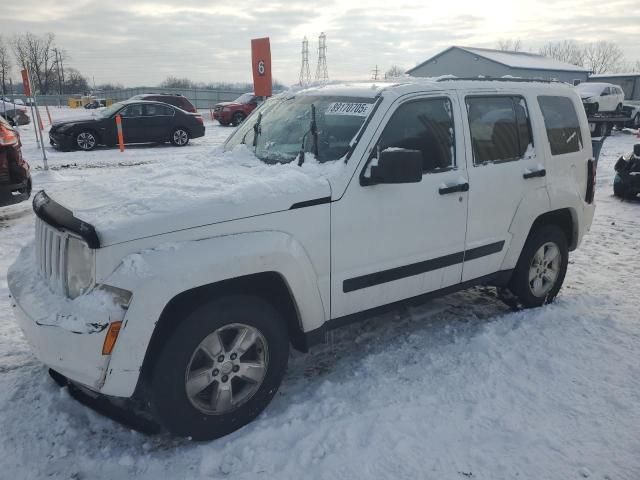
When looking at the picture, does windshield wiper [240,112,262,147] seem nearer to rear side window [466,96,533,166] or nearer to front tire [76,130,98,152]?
rear side window [466,96,533,166]

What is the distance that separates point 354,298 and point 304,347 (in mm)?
458

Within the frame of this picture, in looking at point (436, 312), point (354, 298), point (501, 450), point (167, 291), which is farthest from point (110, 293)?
point (436, 312)

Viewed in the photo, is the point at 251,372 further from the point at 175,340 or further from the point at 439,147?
the point at 439,147

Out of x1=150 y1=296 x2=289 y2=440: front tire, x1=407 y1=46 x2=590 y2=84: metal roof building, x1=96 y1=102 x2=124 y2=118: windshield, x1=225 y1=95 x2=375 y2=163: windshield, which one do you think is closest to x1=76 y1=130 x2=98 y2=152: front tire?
x1=96 y1=102 x2=124 y2=118: windshield

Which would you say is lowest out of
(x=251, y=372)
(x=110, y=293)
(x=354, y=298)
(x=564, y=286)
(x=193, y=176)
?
(x=564, y=286)

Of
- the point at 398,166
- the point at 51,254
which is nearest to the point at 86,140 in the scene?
the point at 51,254

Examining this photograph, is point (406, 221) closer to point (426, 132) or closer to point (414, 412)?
point (426, 132)

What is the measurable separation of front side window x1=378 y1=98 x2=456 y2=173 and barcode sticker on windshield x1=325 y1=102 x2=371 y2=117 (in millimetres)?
194

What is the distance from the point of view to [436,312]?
4.60m

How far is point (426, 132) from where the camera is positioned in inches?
142

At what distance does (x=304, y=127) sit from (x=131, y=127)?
14.2m

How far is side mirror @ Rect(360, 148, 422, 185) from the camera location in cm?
301

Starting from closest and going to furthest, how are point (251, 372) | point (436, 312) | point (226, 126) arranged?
point (251, 372) < point (436, 312) < point (226, 126)

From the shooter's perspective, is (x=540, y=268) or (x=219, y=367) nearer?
(x=219, y=367)
